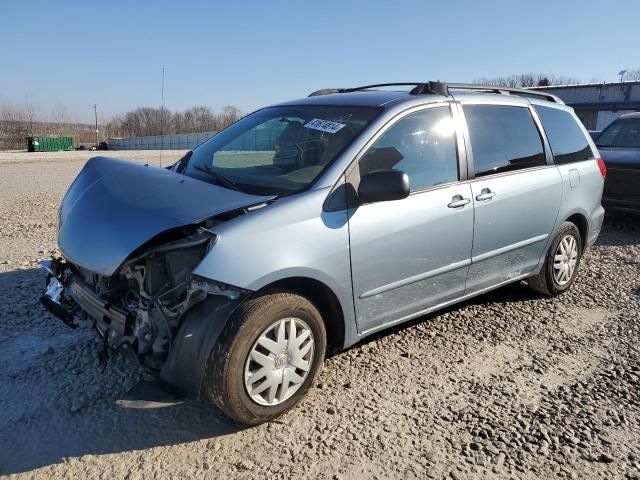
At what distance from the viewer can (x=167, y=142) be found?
183 ft

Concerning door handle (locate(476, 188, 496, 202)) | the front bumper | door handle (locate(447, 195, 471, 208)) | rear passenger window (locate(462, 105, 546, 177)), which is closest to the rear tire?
rear passenger window (locate(462, 105, 546, 177))

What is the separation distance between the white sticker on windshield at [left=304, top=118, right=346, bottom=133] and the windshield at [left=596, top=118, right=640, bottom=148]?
23.3ft

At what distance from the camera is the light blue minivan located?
2730 mm

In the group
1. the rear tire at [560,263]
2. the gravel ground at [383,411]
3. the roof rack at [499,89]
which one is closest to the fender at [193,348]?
the gravel ground at [383,411]

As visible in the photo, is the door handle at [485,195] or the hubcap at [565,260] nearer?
the door handle at [485,195]

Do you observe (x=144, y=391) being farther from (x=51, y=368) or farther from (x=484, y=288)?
(x=484, y=288)

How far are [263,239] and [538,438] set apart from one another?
184 cm

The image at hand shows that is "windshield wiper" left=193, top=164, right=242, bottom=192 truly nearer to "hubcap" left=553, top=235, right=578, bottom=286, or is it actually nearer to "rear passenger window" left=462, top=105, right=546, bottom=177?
"rear passenger window" left=462, top=105, right=546, bottom=177

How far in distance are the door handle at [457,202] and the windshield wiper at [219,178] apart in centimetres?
150

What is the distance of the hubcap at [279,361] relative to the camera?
9.27 feet

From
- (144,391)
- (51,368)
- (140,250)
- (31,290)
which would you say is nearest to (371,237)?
(140,250)

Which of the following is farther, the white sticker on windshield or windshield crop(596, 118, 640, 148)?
windshield crop(596, 118, 640, 148)

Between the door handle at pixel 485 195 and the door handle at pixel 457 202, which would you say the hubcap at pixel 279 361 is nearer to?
the door handle at pixel 457 202

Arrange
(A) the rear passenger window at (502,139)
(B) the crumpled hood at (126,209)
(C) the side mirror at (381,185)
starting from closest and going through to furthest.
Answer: (B) the crumpled hood at (126,209) < (C) the side mirror at (381,185) < (A) the rear passenger window at (502,139)
